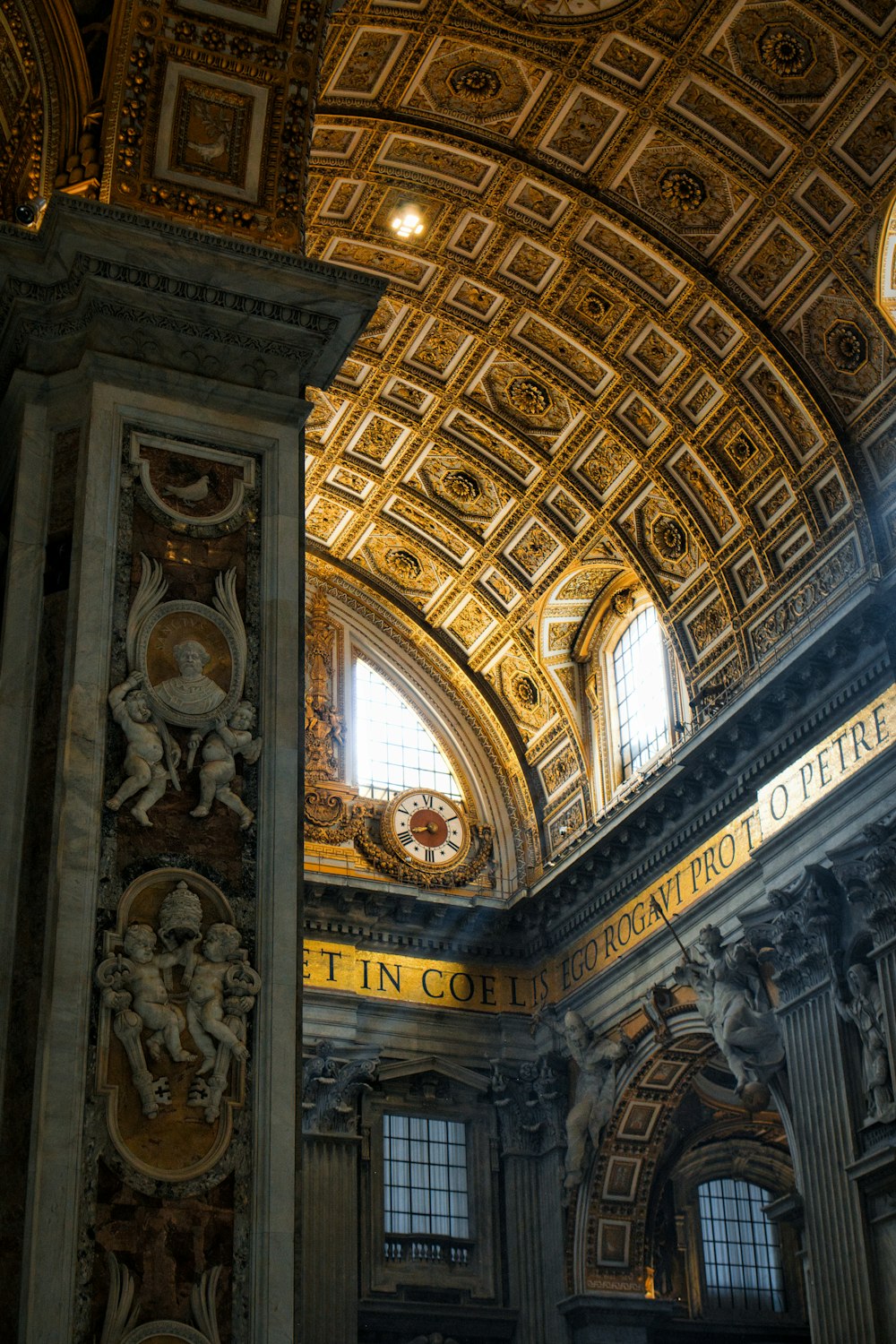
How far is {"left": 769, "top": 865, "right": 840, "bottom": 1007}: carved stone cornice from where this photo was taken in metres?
17.2

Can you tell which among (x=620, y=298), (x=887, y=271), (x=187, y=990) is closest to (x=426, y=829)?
(x=620, y=298)

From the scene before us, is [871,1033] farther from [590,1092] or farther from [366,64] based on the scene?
[366,64]

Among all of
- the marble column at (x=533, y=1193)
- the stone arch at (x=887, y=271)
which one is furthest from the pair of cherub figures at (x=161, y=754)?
the marble column at (x=533, y=1193)

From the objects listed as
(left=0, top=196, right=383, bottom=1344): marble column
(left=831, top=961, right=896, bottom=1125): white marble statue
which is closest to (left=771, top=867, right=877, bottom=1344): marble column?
(left=831, top=961, right=896, bottom=1125): white marble statue

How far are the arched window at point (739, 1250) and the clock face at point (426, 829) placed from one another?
5.99 meters

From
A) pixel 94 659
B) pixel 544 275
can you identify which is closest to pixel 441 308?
pixel 544 275

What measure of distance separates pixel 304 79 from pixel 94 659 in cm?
414

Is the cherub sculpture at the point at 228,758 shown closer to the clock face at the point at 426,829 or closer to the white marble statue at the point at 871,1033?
the white marble statue at the point at 871,1033

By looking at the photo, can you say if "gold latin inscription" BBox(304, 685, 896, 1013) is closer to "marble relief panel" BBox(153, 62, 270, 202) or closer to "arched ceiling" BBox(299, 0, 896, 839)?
"arched ceiling" BBox(299, 0, 896, 839)

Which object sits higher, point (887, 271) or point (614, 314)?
point (614, 314)

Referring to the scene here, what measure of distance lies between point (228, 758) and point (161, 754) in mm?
353

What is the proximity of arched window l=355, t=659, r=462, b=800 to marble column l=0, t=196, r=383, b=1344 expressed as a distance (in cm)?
1389

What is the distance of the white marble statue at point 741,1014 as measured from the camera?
18.3 meters

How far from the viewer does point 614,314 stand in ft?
66.2
